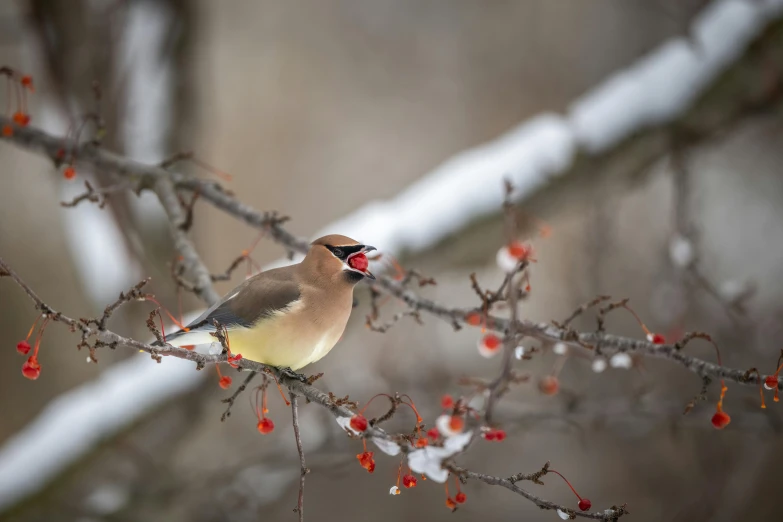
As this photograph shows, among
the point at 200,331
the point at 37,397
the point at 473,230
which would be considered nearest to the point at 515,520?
the point at 473,230

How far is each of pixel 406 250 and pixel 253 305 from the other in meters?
1.84

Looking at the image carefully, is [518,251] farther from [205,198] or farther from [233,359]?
[205,198]

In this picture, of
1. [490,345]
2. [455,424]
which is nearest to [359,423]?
[455,424]

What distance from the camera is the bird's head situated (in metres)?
1.84

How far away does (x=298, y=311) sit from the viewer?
1908 millimetres

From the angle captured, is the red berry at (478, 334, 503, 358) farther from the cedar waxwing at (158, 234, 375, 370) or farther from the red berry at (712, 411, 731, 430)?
the red berry at (712, 411, 731, 430)

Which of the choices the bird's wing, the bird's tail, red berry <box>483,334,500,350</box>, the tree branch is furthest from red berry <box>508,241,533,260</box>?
the bird's tail

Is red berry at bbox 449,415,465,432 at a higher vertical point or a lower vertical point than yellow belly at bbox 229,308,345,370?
lower

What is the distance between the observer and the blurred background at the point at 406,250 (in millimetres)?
3824

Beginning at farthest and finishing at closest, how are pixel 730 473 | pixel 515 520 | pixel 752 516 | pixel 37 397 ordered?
pixel 515 520, pixel 752 516, pixel 37 397, pixel 730 473

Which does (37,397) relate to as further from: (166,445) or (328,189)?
(328,189)

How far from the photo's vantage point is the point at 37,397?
16.7 ft

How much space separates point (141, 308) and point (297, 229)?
226 cm

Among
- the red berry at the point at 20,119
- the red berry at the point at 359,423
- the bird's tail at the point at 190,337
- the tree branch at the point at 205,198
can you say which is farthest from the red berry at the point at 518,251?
the red berry at the point at 20,119
